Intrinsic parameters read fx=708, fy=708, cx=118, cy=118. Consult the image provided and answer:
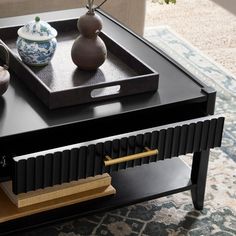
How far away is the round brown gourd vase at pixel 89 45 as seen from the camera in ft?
6.19

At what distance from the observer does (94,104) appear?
1.83 meters

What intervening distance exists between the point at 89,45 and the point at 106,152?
1.07 feet

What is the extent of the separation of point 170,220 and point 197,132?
1.13 feet

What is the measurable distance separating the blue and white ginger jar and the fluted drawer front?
333 millimetres

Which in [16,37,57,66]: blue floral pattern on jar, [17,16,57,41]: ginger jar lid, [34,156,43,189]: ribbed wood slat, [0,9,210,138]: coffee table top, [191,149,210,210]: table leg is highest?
[17,16,57,41]: ginger jar lid

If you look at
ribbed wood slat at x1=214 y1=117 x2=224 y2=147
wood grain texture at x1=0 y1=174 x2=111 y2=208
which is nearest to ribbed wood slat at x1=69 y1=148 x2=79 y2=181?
wood grain texture at x1=0 y1=174 x2=111 y2=208

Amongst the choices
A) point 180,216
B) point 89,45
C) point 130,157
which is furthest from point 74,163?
point 180,216

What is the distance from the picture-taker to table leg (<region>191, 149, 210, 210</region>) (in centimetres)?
200

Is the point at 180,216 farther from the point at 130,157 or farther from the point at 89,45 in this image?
the point at 89,45

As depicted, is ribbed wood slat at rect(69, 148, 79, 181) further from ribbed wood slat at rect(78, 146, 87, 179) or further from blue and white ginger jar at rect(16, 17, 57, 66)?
blue and white ginger jar at rect(16, 17, 57, 66)

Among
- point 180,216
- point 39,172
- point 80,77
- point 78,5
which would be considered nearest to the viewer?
point 39,172

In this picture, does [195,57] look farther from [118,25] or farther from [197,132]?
[197,132]

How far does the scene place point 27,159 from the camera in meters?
1.67

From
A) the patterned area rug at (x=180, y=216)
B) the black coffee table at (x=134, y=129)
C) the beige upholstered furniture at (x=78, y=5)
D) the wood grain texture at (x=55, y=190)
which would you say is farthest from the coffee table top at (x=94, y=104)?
the beige upholstered furniture at (x=78, y=5)
